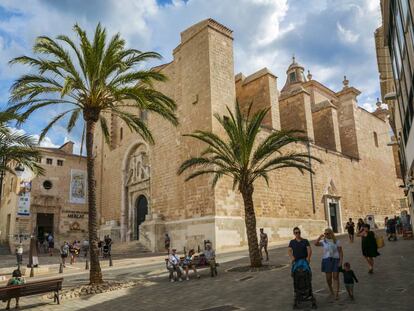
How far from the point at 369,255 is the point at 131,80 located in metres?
8.51

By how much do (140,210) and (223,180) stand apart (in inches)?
373

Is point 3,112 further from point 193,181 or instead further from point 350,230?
point 350,230

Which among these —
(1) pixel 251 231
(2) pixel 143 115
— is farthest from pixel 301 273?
(2) pixel 143 115

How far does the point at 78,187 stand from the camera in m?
31.4

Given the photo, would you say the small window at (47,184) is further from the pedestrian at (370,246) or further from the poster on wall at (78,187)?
the pedestrian at (370,246)

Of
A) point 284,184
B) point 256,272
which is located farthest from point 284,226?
point 256,272

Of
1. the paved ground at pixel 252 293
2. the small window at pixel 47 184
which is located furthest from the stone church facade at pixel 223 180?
the paved ground at pixel 252 293

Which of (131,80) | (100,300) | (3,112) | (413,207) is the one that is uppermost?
(131,80)

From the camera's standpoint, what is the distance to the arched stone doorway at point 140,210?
26.5 m

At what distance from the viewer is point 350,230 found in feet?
59.5

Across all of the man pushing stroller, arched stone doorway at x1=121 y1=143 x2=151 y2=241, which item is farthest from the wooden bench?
arched stone doorway at x1=121 y1=143 x2=151 y2=241

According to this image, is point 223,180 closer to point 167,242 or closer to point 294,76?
point 167,242

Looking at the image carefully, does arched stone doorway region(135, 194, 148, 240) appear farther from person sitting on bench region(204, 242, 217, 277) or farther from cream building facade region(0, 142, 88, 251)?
person sitting on bench region(204, 242, 217, 277)

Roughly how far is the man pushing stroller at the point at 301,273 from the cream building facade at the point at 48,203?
2264 centimetres
